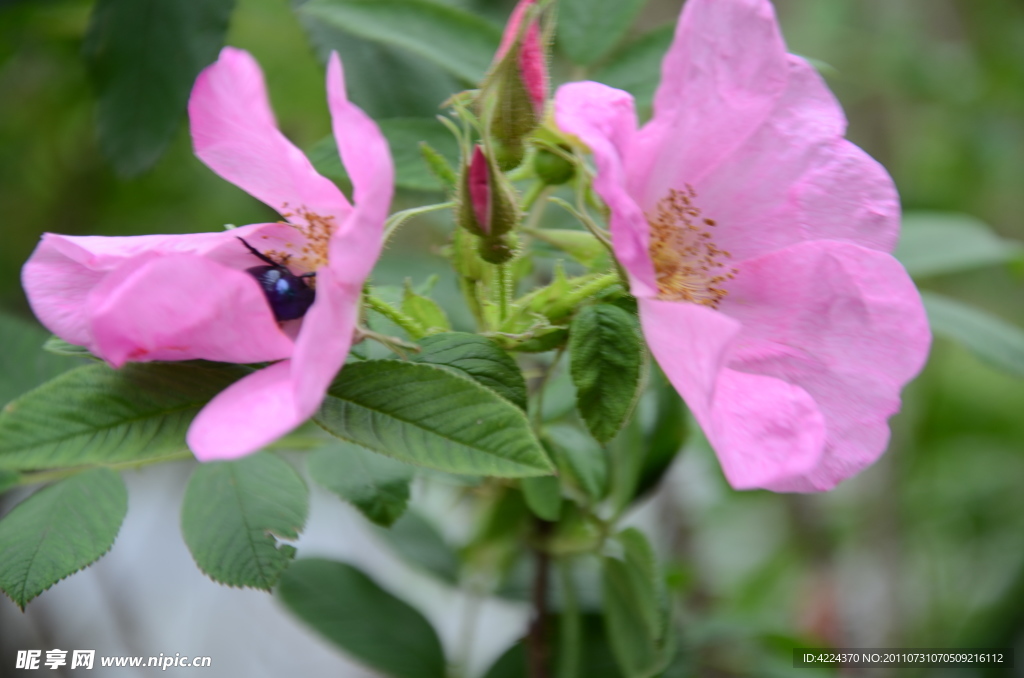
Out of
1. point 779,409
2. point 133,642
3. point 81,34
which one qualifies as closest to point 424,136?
point 779,409

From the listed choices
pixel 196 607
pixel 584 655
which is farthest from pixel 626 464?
pixel 196 607

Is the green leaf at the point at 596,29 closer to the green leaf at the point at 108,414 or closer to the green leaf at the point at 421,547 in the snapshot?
the green leaf at the point at 108,414

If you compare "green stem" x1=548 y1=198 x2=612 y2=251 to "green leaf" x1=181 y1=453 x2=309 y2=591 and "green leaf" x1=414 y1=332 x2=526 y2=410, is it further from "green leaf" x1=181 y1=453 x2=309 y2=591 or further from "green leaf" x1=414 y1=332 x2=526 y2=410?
"green leaf" x1=181 y1=453 x2=309 y2=591

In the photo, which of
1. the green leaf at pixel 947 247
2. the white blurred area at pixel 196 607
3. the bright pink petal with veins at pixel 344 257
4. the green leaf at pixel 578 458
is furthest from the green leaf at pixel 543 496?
the white blurred area at pixel 196 607

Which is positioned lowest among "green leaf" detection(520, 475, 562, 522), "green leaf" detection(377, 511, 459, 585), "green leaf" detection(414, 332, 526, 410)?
"green leaf" detection(377, 511, 459, 585)

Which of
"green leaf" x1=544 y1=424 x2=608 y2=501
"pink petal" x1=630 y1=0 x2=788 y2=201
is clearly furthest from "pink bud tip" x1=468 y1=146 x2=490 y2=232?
"green leaf" x1=544 y1=424 x2=608 y2=501
